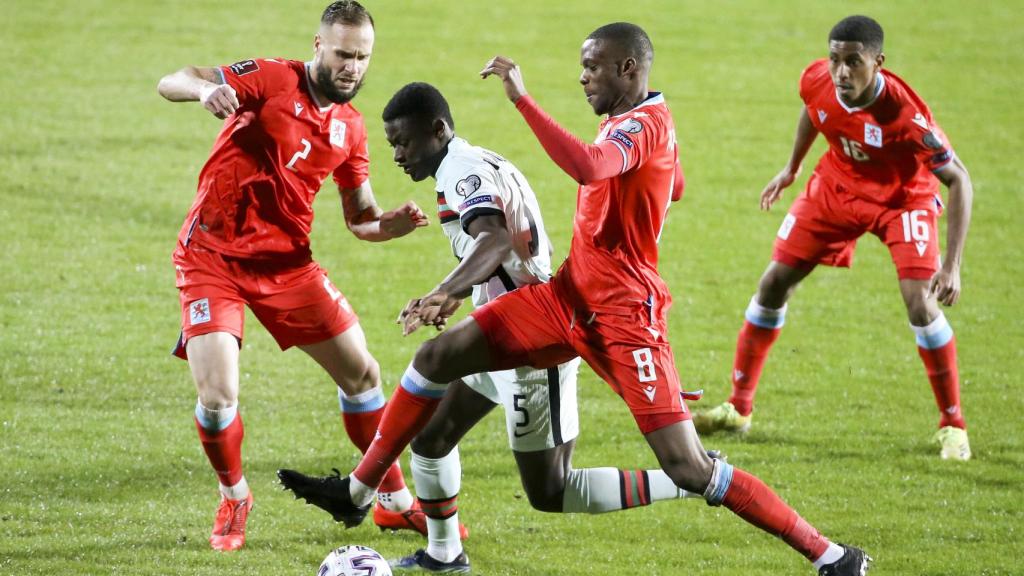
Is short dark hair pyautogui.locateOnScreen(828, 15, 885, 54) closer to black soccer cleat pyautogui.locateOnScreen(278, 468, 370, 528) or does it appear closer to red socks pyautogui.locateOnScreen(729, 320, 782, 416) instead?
red socks pyautogui.locateOnScreen(729, 320, 782, 416)

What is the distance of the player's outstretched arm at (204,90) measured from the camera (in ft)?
19.5

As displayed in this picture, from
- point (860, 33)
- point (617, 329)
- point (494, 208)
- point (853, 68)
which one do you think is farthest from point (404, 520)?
point (860, 33)

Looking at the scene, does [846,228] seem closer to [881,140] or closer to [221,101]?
[881,140]

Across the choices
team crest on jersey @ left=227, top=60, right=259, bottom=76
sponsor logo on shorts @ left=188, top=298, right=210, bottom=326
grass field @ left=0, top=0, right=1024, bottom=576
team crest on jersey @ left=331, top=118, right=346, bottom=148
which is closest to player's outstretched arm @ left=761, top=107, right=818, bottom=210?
grass field @ left=0, top=0, right=1024, bottom=576

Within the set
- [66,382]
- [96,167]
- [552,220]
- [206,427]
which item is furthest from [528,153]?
[206,427]

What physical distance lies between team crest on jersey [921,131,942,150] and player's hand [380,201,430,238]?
123 inches

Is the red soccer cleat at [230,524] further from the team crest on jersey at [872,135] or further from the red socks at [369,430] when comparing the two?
the team crest on jersey at [872,135]

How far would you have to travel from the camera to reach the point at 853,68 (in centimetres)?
804

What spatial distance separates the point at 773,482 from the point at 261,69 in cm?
381

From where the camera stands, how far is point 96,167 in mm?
15547

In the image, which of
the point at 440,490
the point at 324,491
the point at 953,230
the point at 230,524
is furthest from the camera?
the point at 953,230

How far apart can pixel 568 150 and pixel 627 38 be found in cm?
84

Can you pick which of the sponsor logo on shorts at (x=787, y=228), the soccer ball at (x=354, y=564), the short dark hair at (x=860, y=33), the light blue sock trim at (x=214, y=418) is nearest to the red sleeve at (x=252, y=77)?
the light blue sock trim at (x=214, y=418)

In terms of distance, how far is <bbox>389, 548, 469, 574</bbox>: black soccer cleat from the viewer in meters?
6.61
